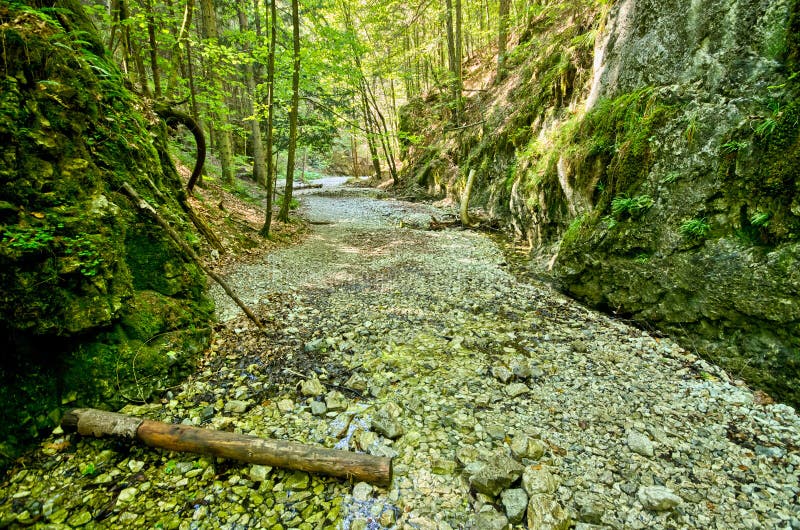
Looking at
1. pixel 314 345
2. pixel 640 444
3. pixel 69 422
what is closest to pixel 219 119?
pixel 314 345

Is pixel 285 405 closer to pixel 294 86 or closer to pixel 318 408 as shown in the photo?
pixel 318 408

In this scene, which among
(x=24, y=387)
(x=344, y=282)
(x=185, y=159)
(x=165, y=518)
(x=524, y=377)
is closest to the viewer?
(x=165, y=518)

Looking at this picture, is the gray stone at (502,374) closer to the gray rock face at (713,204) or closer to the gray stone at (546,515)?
the gray stone at (546,515)

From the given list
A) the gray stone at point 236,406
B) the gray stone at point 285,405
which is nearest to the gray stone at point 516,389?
the gray stone at point 285,405

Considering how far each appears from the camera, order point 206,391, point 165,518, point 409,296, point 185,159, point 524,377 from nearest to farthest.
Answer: point 165,518 → point 206,391 → point 524,377 → point 409,296 → point 185,159

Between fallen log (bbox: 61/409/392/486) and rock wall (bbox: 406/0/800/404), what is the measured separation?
167 inches

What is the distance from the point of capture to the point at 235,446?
9.23ft

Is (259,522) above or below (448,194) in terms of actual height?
below

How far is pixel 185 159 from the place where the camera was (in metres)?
12.7

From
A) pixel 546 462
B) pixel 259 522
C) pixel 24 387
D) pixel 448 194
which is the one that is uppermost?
pixel 448 194

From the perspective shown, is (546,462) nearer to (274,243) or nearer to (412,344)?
(412,344)

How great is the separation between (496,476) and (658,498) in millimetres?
1188

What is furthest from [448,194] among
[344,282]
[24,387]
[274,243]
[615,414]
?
[24,387]

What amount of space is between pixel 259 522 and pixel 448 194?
1643 centimetres
